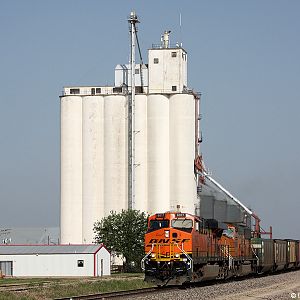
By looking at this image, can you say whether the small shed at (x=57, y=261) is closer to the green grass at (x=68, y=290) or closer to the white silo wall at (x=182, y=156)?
the white silo wall at (x=182, y=156)

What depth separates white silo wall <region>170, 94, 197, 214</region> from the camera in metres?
101

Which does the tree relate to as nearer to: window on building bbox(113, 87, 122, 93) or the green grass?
window on building bbox(113, 87, 122, 93)

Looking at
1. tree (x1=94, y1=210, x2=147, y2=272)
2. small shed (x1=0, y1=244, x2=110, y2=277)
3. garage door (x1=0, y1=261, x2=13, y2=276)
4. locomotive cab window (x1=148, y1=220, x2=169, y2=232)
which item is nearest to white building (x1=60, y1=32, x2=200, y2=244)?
tree (x1=94, y1=210, x2=147, y2=272)

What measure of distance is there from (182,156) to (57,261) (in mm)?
20904

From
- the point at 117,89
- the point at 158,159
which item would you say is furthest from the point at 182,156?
the point at 117,89

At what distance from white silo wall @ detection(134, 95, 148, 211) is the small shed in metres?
11.5

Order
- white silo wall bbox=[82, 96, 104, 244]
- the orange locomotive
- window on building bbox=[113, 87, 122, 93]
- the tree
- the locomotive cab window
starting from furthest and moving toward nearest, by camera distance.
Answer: window on building bbox=[113, 87, 122, 93], white silo wall bbox=[82, 96, 104, 244], the tree, the locomotive cab window, the orange locomotive

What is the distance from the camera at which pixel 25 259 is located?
Answer: 9156 centimetres

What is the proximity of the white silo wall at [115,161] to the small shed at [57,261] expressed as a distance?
11.1m

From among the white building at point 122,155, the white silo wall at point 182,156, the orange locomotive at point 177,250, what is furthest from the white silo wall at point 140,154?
the orange locomotive at point 177,250

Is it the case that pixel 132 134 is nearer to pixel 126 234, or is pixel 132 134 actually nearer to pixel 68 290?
pixel 126 234

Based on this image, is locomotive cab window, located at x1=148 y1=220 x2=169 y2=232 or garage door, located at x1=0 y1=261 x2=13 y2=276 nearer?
locomotive cab window, located at x1=148 y1=220 x2=169 y2=232

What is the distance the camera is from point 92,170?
102000 millimetres

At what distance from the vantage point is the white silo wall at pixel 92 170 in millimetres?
102062
